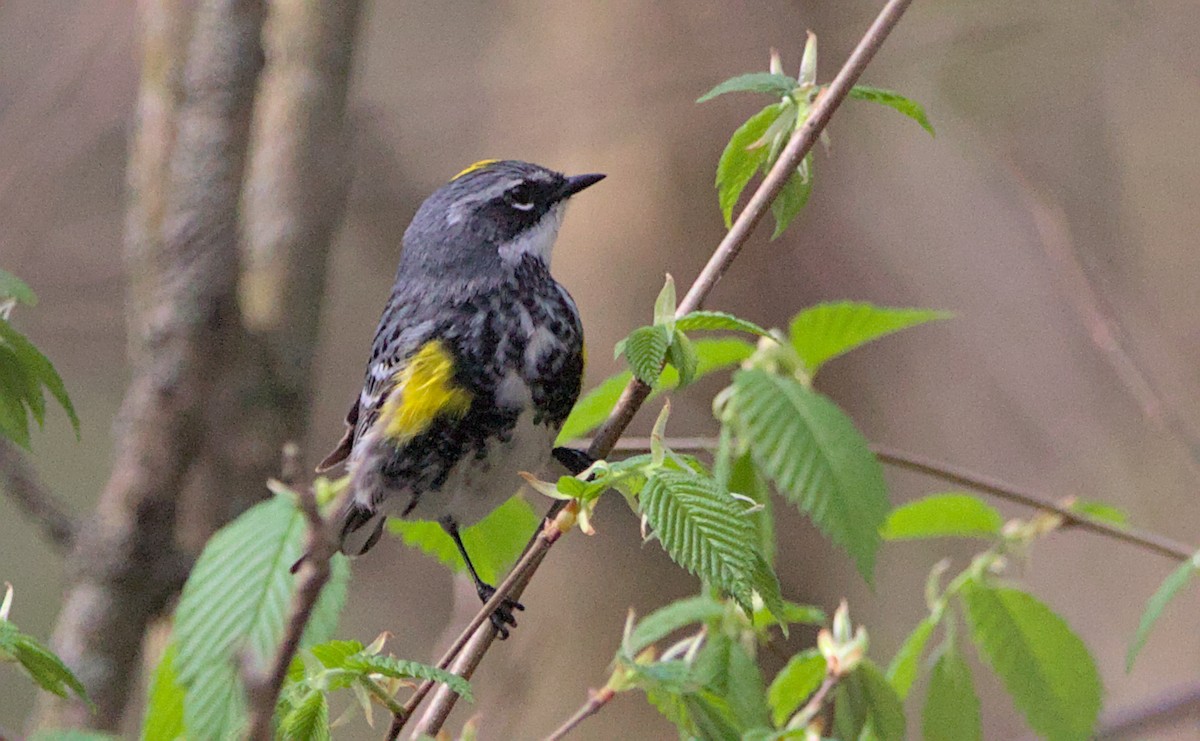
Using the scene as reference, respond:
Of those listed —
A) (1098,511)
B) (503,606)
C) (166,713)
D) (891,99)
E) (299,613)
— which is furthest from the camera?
(503,606)

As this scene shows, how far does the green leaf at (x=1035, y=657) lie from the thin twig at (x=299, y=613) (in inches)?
38.4

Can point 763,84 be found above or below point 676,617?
above

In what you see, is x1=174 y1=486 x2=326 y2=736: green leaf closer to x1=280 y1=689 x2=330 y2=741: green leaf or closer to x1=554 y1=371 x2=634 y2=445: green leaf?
x1=280 y1=689 x2=330 y2=741: green leaf

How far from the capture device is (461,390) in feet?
4.98

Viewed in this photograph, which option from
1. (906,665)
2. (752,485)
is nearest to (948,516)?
(906,665)

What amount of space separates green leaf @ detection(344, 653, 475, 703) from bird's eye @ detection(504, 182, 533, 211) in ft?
3.52

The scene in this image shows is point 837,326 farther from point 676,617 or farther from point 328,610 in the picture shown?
point 328,610

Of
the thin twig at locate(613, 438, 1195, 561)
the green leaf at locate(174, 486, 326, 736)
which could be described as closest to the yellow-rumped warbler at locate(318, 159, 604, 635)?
the thin twig at locate(613, 438, 1195, 561)

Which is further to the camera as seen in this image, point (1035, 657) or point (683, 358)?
point (1035, 657)

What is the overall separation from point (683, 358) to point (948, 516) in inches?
22.9

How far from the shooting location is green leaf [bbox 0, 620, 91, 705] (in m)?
0.92

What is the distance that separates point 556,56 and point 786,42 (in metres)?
0.67

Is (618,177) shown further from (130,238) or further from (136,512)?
(136,512)

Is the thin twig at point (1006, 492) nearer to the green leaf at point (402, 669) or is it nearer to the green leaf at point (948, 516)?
the green leaf at point (948, 516)
